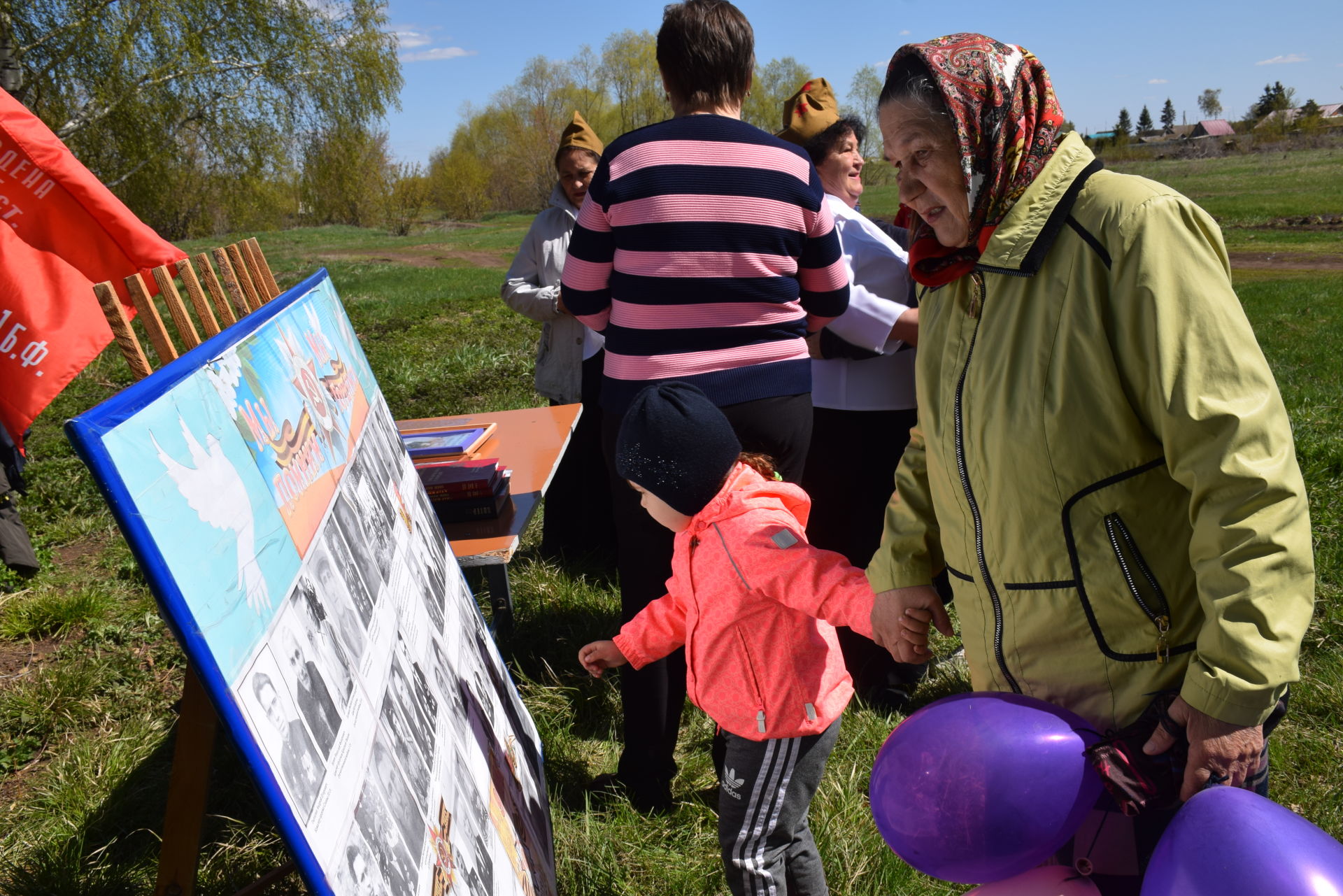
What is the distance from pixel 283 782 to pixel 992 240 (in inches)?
48.5

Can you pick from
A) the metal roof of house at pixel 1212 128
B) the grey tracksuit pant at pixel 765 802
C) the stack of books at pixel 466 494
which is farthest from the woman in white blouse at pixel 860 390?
the metal roof of house at pixel 1212 128

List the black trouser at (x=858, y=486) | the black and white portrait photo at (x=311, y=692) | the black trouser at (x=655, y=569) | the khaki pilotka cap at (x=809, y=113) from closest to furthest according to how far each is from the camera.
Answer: the black and white portrait photo at (x=311, y=692) < the black trouser at (x=655, y=569) < the black trouser at (x=858, y=486) < the khaki pilotka cap at (x=809, y=113)

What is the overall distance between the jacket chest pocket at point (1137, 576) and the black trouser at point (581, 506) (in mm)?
3223

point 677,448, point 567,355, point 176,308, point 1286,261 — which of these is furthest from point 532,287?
point 1286,261

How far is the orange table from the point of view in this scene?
2941mm

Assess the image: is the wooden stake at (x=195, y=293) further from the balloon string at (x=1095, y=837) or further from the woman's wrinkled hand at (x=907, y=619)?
the balloon string at (x=1095, y=837)

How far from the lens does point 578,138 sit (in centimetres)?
420

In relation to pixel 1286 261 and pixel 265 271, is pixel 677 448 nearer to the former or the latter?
pixel 265 271

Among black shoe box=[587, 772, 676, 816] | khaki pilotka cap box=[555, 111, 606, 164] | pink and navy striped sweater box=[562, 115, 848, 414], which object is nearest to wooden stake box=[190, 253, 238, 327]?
pink and navy striped sweater box=[562, 115, 848, 414]

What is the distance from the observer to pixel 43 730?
337 centimetres

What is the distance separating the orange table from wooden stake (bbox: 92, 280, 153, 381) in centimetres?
136

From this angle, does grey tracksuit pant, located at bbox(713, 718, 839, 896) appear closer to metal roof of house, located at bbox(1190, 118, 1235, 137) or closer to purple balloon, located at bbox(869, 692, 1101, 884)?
purple balloon, located at bbox(869, 692, 1101, 884)

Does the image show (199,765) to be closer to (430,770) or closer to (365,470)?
(430,770)

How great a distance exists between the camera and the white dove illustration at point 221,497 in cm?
108
